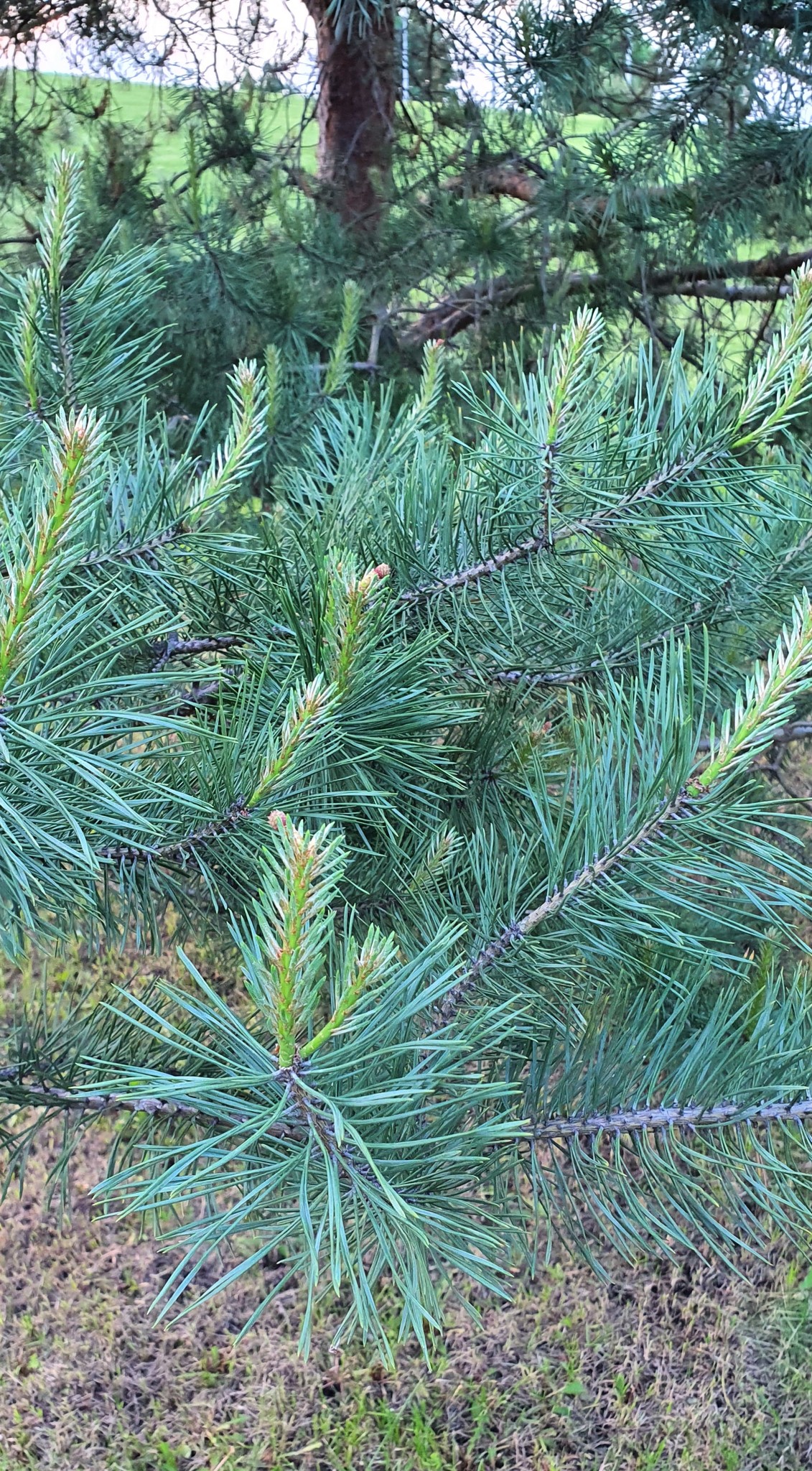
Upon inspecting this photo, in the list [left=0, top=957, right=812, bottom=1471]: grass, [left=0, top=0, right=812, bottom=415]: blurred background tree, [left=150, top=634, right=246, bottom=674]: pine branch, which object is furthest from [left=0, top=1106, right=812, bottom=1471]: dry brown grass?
[left=0, top=0, right=812, bottom=415]: blurred background tree

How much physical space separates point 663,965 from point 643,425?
32 cm

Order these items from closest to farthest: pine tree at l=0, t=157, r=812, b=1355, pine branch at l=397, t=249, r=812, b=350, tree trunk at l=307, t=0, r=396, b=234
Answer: pine tree at l=0, t=157, r=812, b=1355, pine branch at l=397, t=249, r=812, b=350, tree trunk at l=307, t=0, r=396, b=234

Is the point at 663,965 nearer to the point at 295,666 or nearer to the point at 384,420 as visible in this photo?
the point at 295,666

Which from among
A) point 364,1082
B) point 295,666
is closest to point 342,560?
point 295,666

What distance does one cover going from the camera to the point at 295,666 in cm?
54

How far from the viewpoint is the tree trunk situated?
1.64 m

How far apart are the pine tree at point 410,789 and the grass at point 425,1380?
0.78 metres

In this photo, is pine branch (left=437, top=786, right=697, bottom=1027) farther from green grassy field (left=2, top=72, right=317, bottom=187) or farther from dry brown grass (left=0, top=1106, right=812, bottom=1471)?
green grassy field (left=2, top=72, right=317, bottom=187)

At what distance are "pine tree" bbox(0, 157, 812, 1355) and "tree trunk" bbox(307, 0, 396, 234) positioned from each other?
1.17 metres

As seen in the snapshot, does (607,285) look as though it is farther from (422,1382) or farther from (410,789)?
(422,1382)

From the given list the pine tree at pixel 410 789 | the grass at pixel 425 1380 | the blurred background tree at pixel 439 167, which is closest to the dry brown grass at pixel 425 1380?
the grass at pixel 425 1380

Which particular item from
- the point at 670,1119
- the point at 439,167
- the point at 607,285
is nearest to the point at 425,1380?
the point at 670,1119

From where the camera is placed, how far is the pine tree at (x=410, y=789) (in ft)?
1.30

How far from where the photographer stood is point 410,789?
577mm
